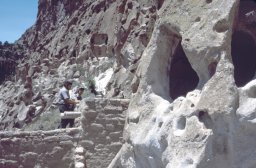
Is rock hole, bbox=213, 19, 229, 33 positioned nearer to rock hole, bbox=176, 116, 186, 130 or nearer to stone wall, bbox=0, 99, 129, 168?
rock hole, bbox=176, 116, 186, 130

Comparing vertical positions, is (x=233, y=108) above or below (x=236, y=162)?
above

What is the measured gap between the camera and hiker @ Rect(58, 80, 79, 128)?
10.6 meters

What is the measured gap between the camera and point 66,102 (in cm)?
1084

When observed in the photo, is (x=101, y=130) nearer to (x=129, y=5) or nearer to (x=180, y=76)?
(x=180, y=76)

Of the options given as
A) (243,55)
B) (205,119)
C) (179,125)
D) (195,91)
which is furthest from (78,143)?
(205,119)

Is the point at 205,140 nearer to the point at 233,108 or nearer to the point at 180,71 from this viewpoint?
the point at 233,108

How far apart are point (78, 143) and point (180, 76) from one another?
6.69ft

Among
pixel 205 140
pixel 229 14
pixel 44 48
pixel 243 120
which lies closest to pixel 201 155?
pixel 205 140

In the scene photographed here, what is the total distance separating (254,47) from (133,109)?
1.98 metres

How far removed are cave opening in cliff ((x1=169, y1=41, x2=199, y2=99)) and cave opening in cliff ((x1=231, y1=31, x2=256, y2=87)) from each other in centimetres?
66

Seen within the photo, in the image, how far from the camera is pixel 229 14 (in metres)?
7.44

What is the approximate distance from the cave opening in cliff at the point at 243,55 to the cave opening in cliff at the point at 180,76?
66cm

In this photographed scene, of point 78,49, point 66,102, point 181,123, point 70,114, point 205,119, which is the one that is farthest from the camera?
point 78,49

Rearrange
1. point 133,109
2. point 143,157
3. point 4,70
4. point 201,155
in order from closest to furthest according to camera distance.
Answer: point 201,155, point 143,157, point 133,109, point 4,70
